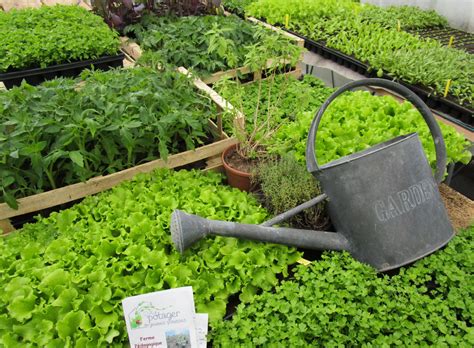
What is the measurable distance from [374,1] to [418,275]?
237 inches

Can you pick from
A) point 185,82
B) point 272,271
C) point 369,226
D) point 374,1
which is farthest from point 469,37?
point 272,271

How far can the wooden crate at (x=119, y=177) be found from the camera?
7.72ft

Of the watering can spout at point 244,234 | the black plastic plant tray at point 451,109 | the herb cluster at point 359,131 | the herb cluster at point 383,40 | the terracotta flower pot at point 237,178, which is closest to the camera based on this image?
the watering can spout at point 244,234

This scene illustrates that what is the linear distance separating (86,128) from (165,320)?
126 cm

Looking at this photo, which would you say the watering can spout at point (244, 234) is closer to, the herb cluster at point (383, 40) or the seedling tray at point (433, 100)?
the seedling tray at point (433, 100)

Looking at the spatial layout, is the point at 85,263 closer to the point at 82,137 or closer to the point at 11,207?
the point at 11,207

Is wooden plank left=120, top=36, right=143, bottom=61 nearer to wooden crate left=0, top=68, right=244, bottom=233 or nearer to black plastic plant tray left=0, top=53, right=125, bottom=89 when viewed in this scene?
black plastic plant tray left=0, top=53, right=125, bottom=89

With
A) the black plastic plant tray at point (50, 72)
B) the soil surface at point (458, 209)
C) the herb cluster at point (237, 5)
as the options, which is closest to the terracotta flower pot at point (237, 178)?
the soil surface at point (458, 209)

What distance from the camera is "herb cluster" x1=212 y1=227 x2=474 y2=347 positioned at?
65.4 inches

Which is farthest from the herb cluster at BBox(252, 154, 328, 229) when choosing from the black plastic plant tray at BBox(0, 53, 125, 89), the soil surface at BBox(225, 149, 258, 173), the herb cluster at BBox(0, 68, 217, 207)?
the black plastic plant tray at BBox(0, 53, 125, 89)

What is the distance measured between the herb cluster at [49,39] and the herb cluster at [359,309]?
9.95 feet

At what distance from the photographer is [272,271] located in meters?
1.96

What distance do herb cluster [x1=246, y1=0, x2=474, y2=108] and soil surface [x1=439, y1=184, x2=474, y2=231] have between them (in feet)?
2.92

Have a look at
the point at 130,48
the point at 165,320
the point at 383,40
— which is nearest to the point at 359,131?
the point at 165,320
